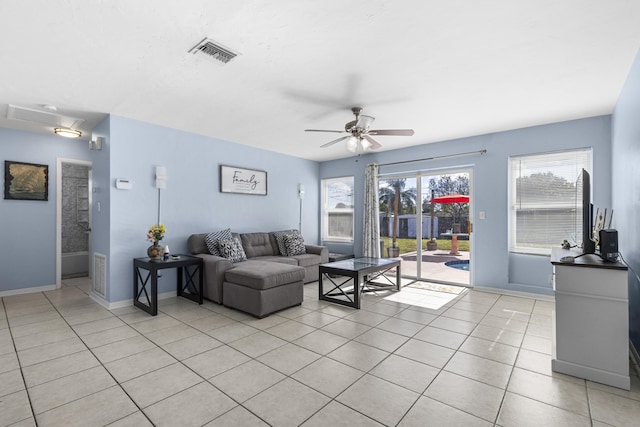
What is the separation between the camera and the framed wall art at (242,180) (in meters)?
5.18

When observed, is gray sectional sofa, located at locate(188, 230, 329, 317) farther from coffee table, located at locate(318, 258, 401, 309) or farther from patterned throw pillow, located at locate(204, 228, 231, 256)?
coffee table, located at locate(318, 258, 401, 309)

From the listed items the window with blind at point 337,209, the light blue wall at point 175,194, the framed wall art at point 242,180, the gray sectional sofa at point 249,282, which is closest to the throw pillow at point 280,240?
the light blue wall at point 175,194

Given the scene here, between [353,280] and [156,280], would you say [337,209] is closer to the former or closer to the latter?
[353,280]

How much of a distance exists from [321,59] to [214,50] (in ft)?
2.84

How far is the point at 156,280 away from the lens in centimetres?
356

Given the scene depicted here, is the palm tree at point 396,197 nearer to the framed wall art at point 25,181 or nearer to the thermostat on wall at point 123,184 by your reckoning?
the thermostat on wall at point 123,184

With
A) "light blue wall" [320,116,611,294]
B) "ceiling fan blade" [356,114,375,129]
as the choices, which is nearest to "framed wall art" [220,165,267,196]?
"light blue wall" [320,116,611,294]

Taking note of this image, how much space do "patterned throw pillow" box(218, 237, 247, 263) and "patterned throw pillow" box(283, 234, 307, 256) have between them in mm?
1038

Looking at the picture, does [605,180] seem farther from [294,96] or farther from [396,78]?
[294,96]

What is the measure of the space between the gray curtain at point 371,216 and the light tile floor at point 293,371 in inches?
89.7

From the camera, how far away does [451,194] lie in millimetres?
5293

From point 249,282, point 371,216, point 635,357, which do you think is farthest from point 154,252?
point 635,357

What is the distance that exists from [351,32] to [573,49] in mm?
1830

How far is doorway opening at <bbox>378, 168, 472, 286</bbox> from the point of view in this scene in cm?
516
